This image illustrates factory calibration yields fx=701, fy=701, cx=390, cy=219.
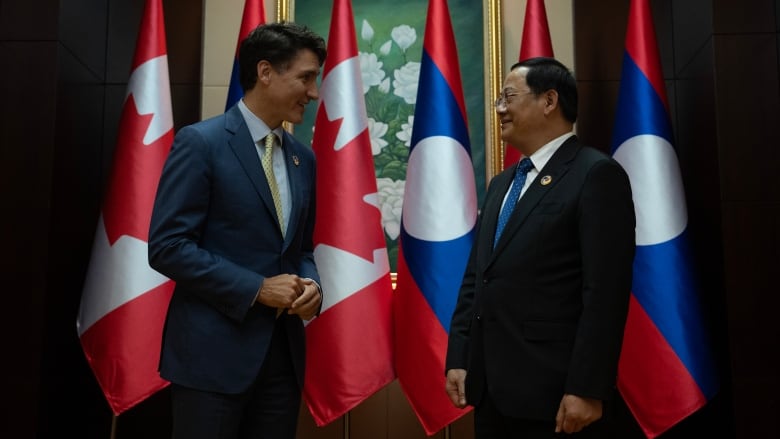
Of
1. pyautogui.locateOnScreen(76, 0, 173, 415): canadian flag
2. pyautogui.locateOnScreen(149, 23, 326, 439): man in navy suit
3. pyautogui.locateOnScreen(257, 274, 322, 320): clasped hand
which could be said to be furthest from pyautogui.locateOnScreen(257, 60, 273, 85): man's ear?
pyautogui.locateOnScreen(76, 0, 173, 415): canadian flag

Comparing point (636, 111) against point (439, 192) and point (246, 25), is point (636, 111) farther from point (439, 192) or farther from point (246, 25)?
point (246, 25)

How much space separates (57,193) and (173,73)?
930 mm

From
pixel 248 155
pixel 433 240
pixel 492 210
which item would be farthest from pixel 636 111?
pixel 248 155

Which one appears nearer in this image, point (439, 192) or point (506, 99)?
point (506, 99)

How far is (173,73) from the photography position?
3.24m

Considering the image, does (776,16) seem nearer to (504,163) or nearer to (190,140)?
(504,163)

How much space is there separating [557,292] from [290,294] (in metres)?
0.62

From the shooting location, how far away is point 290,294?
1584 mm

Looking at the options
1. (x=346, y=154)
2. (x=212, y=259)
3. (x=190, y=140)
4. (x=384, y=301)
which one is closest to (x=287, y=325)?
(x=212, y=259)

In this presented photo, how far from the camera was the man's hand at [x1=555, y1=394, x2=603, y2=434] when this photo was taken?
152cm

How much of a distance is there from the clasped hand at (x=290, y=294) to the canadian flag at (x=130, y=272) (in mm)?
1200

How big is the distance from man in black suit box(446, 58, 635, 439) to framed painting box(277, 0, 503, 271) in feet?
4.36

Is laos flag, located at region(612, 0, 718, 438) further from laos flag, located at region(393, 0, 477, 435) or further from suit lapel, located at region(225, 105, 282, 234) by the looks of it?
suit lapel, located at region(225, 105, 282, 234)

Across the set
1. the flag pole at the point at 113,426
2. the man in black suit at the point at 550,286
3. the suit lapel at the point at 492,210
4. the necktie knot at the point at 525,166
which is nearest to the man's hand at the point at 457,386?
the man in black suit at the point at 550,286
